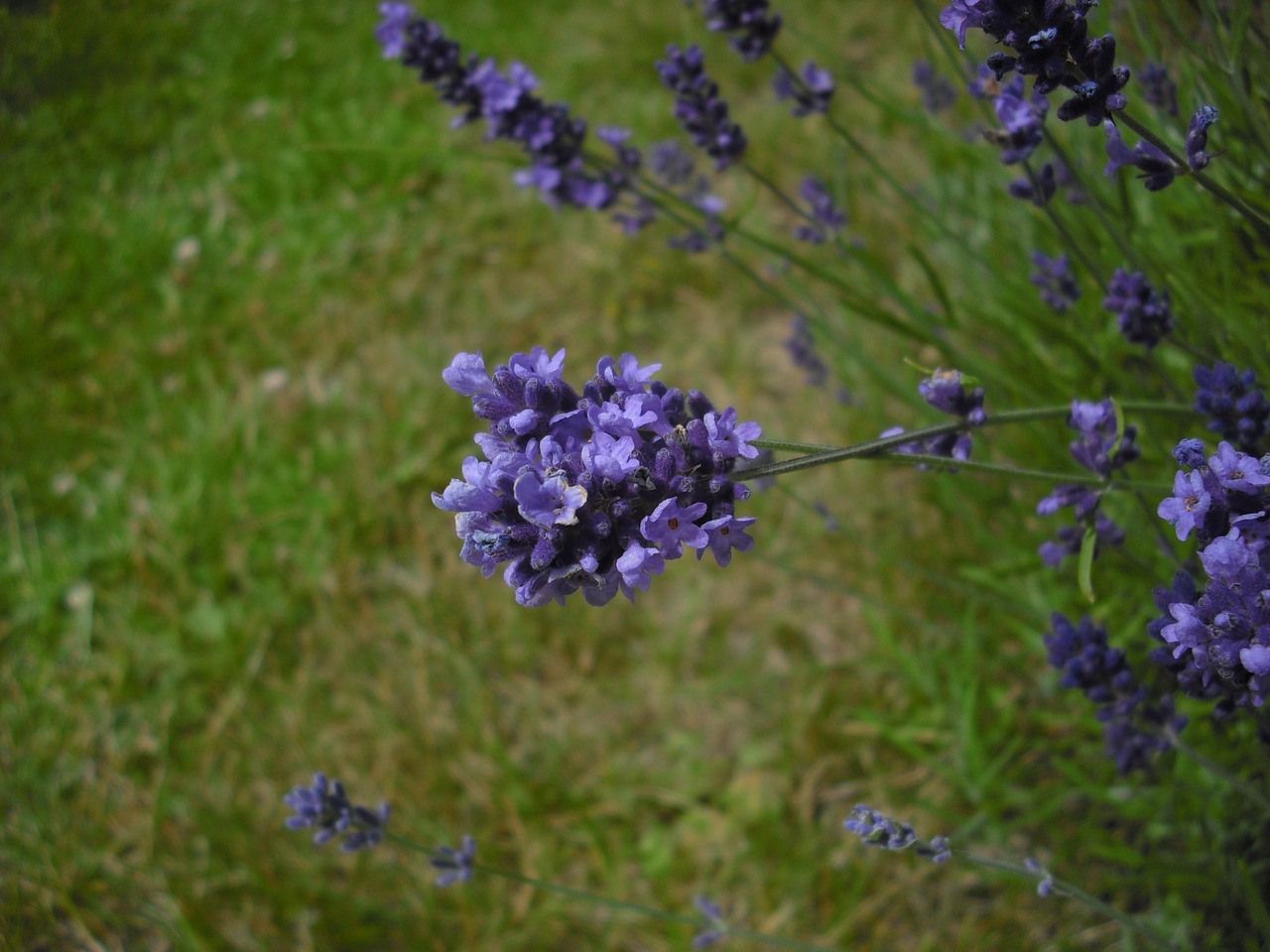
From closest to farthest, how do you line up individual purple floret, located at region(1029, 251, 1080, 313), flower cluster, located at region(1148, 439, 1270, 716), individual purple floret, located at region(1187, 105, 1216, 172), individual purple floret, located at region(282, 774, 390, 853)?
flower cluster, located at region(1148, 439, 1270, 716), individual purple floret, located at region(1187, 105, 1216, 172), individual purple floret, located at region(282, 774, 390, 853), individual purple floret, located at region(1029, 251, 1080, 313)

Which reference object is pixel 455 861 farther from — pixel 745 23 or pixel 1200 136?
pixel 745 23

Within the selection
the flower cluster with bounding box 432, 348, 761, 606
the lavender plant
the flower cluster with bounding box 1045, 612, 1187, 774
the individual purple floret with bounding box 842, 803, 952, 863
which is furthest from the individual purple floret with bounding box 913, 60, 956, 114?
the individual purple floret with bounding box 842, 803, 952, 863

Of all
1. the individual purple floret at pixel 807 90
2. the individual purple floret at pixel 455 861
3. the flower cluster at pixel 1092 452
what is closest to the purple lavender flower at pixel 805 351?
the individual purple floret at pixel 807 90

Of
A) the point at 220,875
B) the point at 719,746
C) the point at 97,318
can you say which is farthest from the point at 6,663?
the point at 719,746

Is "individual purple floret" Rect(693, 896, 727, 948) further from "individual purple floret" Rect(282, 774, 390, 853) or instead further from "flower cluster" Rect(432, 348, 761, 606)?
"flower cluster" Rect(432, 348, 761, 606)

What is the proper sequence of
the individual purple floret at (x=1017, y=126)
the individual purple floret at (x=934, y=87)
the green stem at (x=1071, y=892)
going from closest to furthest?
the green stem at (x=1071, y=892), the individual purple floret at (x=1017, y=126), the individual purple floret at (x=934, y=87)

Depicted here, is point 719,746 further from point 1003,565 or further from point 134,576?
point 134,576

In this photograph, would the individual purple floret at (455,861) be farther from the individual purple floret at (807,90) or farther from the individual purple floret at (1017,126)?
the individual purple floret at (807,90)

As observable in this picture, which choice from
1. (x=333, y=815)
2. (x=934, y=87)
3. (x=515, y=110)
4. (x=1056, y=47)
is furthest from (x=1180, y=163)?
(x=333, y=815)
